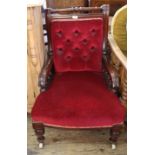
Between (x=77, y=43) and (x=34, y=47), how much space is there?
35 cm

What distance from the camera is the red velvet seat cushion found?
5.86 ft

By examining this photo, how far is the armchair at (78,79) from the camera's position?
180 centimetres

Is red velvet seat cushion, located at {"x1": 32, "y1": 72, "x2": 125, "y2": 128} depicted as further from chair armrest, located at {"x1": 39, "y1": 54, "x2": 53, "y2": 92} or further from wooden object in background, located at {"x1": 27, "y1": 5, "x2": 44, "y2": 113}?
wooden object in background, located at {"x1": 27, "y1": 5, "x2": 44, "y2": 113}

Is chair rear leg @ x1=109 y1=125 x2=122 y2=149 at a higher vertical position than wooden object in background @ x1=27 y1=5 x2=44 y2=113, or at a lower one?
lower

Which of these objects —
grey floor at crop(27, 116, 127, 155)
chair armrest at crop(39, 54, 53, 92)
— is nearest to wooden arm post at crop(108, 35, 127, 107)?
grey floor at crop(27, 116, 127, 155)

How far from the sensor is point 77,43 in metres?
2.27

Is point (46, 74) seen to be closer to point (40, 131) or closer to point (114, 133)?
point (40, 131)

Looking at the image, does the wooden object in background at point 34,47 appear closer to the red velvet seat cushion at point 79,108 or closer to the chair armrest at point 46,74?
the chair armrest at point 46,74

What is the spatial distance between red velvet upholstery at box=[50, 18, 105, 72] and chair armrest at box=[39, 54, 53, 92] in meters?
0.07

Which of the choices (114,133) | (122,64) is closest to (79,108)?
(114,133)

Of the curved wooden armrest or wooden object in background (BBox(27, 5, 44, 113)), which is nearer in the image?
the curved wooden armrest

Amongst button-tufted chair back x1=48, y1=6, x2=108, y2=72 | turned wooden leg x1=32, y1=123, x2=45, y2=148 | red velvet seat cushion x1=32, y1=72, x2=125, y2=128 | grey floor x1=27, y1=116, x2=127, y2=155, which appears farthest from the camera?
button-tufted chair back x1=48, y1=6, x2=108, y2=72

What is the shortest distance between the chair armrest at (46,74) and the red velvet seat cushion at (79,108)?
6 centimetres
